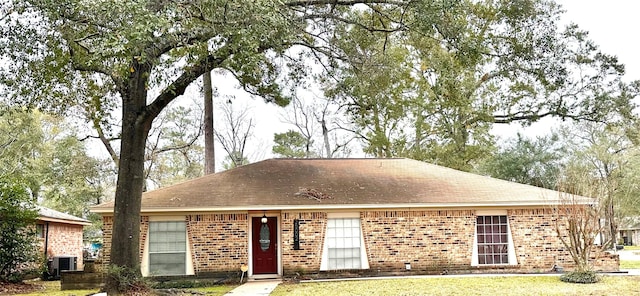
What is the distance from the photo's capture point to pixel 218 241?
51.6ft

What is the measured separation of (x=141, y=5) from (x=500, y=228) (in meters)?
12.0

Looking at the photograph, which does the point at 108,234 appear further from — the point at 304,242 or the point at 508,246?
the point at 508,246

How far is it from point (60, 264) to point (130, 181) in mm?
9578

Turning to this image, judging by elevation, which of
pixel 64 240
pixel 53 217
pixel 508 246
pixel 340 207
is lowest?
pixel 64 240

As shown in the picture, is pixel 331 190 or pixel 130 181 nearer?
pixel 130 181

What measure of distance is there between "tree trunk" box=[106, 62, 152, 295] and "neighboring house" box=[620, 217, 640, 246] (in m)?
44.5

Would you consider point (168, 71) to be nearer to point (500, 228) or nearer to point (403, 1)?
point (403, 1)

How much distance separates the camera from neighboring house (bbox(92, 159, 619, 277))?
15.7 metres

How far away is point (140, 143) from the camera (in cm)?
1293

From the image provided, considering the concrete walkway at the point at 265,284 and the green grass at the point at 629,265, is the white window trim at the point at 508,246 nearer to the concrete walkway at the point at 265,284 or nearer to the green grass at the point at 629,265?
the concrete walkway at the point at 265,284

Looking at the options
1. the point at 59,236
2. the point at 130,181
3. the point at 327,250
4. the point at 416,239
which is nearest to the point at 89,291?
the point at 130,181

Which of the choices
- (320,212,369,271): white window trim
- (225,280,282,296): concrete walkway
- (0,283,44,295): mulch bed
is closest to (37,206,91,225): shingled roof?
(0,283,44,295): mulch bed

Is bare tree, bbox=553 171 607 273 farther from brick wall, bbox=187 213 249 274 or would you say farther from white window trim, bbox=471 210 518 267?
brick wall, bbox=187 213 249 274

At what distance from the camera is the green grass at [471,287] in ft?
39.3
